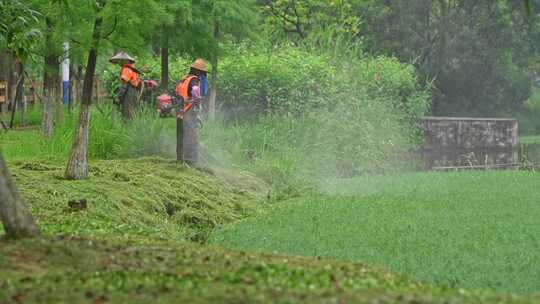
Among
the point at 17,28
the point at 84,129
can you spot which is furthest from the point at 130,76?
the point at 17,28

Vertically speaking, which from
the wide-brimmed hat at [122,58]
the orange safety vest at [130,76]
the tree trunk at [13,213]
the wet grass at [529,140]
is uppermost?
the wide-brimmed hat at [122,58]

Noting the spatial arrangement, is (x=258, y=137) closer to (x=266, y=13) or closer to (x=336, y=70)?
(x=336, y=70)

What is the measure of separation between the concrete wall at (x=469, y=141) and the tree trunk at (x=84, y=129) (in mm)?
20099

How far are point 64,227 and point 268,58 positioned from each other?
20643 mm

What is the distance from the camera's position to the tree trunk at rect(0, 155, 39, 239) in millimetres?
8664

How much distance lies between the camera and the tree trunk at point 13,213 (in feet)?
28.4

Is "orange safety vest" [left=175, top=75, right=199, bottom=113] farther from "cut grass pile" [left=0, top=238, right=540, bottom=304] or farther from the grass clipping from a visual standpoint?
"cut grass pile" [left=0, top=238, right=540, bottom=304]

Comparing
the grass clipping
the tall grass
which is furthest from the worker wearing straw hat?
the grass clipping

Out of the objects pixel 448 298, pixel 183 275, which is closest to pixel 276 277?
pixel 183 275

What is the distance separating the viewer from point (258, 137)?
2536cm

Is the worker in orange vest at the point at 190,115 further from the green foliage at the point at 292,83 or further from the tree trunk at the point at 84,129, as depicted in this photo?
the green foliage at the point at 292,83

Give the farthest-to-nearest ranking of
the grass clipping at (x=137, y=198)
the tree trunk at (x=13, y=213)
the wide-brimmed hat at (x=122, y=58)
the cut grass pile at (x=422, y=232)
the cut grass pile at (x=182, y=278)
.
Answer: the wide-brimmed hat at (x=122, y=58), the grass clipping at (x=137, y=198), the cut grass pile at (x=422, y=232), the tree trunk at (x=13, y=213), the cut grass pile at (x=182, y=278)

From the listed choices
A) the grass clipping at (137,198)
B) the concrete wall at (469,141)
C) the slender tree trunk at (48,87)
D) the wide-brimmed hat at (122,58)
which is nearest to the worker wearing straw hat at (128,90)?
the slender tree trunk at (48,87)

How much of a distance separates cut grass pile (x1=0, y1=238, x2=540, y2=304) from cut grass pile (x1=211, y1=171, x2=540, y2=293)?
2.47m
